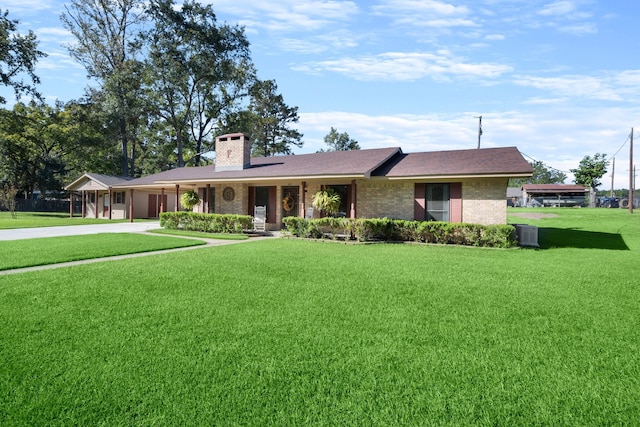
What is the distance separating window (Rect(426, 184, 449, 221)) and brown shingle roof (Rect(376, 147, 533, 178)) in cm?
81

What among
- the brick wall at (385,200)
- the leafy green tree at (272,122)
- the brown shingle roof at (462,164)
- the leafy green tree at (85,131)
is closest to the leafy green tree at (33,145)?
the leafy green tree at (85,131)

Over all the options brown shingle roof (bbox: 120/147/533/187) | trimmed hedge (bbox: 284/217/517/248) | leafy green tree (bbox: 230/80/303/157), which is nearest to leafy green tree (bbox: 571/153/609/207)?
leafy green tree (bbox: 230/80/303/157)

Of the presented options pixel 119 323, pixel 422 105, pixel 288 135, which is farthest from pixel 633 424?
pixel 288 135

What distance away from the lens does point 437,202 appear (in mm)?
14086

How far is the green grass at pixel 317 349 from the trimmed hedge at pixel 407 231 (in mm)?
4634

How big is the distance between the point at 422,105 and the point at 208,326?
15464 mm

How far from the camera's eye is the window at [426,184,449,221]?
1393 cm

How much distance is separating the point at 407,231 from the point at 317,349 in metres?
9.89

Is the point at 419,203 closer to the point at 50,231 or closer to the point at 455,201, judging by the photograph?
the point at 455,201

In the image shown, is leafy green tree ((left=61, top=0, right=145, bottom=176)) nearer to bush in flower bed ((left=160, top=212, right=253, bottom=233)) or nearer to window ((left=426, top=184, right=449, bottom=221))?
bush in flower bed ((left=160, top=212, right=253, bottom=233))

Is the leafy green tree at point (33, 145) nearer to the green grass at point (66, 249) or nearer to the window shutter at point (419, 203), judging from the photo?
the green grass at point (66, 249)


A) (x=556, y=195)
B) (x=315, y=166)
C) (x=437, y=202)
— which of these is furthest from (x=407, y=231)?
(x=556, y=195)

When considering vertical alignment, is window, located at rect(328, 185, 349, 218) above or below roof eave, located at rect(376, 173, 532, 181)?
below

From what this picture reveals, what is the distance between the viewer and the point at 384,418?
8.26 feet
